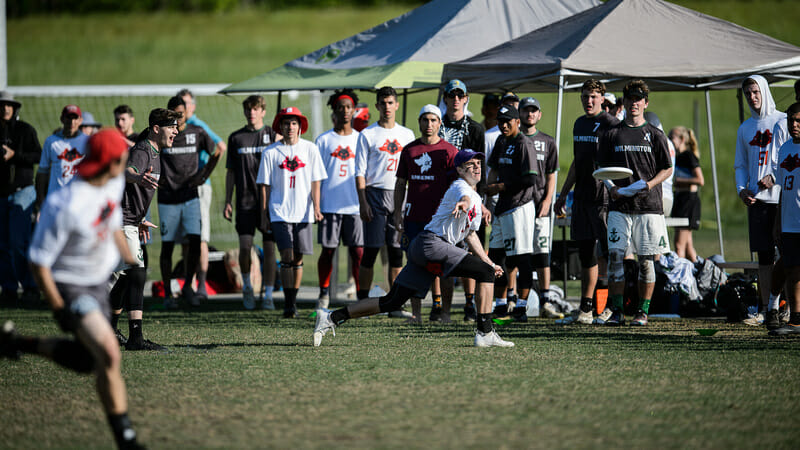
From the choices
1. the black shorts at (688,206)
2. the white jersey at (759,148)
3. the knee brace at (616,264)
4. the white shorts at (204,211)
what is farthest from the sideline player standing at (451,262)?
the black shorts at (688,206)

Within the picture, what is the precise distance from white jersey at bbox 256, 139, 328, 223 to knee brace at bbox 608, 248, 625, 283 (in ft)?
10.6

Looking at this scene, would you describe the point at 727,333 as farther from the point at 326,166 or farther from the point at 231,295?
the point at 231,295

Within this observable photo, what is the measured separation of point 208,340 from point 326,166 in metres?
2.90

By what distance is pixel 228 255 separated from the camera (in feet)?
41.3

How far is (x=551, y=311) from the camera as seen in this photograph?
9.81 metres

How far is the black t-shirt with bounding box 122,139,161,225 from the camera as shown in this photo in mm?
7629

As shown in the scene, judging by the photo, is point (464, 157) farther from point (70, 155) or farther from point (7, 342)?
point (70, 155)

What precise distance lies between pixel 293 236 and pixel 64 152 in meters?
3.29

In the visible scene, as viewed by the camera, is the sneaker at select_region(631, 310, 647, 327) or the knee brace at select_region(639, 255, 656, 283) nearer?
the knee brace at select_region(639, 255, 656, 283)

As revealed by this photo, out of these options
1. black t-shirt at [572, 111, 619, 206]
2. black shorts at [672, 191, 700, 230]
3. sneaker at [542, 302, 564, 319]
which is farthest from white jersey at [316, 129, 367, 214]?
black shorts at [672, 191, 700, 230]

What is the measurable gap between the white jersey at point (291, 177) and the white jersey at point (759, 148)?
4.33 m

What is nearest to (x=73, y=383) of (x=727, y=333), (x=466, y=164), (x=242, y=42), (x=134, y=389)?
(x=134, y=389)

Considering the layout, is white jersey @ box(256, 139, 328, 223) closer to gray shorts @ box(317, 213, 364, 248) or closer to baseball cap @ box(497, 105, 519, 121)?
gray shorts @ box(317, 213, 364, 248)

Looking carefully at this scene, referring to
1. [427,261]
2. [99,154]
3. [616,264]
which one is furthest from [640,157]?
[99,154]
